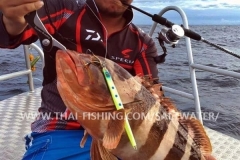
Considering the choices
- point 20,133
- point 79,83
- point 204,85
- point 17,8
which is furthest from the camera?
point 204,85

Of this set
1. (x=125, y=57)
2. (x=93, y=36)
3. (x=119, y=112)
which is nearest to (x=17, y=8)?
(x=119, y=112)

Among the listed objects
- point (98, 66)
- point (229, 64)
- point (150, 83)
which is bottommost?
point (229, 64)

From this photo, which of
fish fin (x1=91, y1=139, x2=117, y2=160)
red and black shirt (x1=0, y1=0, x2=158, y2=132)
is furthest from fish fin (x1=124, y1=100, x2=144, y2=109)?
red and black shirt (x1=0, y1=0, x2=158, y2=132)

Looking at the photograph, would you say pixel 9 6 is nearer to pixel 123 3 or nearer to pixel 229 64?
pixel 123 3

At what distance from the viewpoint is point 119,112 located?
188 centimetres

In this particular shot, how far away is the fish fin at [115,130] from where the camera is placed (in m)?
1.86

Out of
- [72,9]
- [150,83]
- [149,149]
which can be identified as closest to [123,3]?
[72,9]

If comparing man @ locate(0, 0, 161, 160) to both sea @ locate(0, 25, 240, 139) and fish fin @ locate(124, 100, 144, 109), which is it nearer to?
fish fin @ locate(124, 100, 144, 109)

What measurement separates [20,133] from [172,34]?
226cm

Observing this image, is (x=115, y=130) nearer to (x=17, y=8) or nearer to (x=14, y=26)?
(x=17, y=8)

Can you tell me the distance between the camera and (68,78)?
197cm

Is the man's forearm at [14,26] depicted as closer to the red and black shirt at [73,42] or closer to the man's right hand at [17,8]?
the man's right hand at [17,8]

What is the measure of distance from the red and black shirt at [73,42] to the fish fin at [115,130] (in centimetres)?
88

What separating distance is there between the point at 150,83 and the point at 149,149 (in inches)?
18.0
